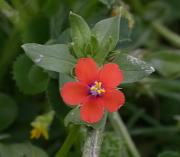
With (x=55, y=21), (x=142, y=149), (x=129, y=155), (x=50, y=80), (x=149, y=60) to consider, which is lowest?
(x=142, y=149)

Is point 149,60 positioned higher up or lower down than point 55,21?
lower down

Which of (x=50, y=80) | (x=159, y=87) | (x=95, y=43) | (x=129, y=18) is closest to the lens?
(x=95, y=43)

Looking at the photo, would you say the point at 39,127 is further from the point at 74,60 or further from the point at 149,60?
the point at 149,60

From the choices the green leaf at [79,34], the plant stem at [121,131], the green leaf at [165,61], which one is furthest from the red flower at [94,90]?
the green leaf at [165,61]

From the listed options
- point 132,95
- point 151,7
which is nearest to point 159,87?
point 132,95

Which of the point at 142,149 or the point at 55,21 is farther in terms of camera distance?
the point at 142,149

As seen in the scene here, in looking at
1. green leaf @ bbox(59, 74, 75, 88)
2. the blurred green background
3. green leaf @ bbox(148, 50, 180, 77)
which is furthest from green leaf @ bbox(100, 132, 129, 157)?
green leaf @ bbox(148, 50, 180, 77)

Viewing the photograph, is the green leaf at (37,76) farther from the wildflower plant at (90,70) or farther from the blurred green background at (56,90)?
the wildflower plant at (90,70)

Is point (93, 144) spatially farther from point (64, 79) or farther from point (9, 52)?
point (9, 52)

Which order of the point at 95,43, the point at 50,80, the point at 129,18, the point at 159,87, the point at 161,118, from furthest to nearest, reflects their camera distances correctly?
the point at 161,118, the point at 159,87, the point at 129,18, the point at 50,80, the point at 95,43
